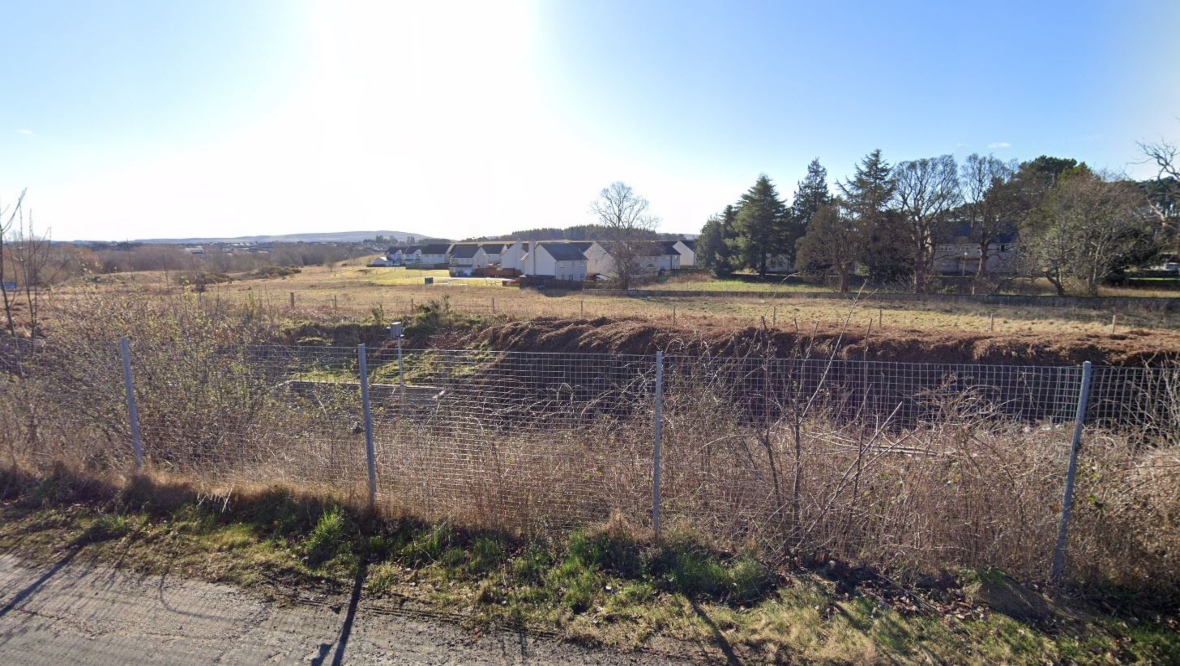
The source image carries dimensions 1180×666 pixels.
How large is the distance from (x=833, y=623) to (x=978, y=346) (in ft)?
54.5

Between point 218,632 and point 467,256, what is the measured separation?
90.0 meters

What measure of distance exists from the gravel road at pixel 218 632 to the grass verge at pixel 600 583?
0.15 meters

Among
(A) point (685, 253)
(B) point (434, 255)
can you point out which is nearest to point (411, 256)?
(B) point (434, 255)

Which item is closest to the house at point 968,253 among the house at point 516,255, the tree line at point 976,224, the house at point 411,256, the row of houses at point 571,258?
the tree line at point 976,224

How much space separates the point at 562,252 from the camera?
221ft

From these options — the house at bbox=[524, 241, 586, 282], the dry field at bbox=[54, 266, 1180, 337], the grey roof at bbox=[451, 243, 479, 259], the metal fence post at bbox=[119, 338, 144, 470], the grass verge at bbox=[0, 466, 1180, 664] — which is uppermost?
the grey roof at bbox=[451, 243, 479, 259]

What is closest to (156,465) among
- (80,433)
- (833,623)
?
(80,433)

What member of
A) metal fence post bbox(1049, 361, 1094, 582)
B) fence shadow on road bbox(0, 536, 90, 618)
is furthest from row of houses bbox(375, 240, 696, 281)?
fence shadow on road bbox(0, 536, 90, 618)

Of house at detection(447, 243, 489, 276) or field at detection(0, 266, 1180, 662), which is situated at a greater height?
house at detection(447, 243, 489, 276)

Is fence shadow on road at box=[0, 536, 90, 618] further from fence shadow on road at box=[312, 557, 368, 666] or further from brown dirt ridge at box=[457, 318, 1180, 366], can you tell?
brown dirt ridge at box=[457, 318, 1180, 366]

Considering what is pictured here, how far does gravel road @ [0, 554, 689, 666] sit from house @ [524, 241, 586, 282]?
62.8m

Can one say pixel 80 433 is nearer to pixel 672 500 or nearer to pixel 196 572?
pixel 196 572

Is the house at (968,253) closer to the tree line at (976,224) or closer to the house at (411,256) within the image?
the tree line at (976,224)

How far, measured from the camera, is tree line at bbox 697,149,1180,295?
104 feet
